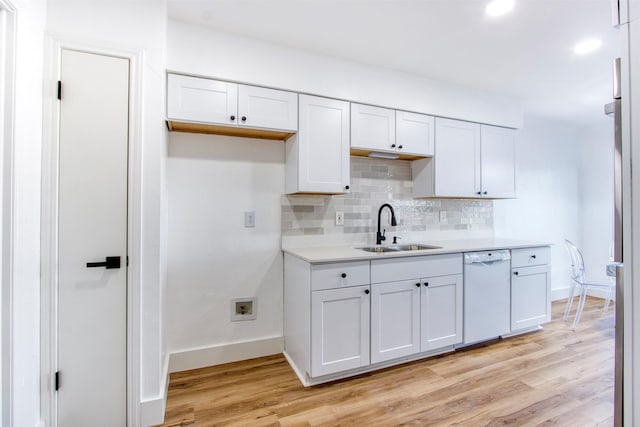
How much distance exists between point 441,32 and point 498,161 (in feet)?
5.25

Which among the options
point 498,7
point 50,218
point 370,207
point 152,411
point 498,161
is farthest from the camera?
point 498,161

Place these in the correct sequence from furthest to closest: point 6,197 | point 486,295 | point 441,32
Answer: point 486,295 → point 441,32 → point 6,197

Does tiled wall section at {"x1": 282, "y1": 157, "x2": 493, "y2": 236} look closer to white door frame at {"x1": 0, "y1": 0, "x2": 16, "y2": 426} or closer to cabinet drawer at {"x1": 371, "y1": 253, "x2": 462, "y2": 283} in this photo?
cabinet drawer at {"x1": 371, "y1": 253, "x2": 462, "y2": 283}

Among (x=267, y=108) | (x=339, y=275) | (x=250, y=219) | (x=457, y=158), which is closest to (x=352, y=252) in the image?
(x=339, y=275)

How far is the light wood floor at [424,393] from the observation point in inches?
68.2

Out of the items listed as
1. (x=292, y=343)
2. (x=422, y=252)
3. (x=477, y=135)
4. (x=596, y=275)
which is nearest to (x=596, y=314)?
(x=596, y=275)

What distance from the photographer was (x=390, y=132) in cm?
257

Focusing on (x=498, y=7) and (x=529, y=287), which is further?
(x=529, y=287)

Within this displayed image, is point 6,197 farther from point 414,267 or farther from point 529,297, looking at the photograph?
point 529,297

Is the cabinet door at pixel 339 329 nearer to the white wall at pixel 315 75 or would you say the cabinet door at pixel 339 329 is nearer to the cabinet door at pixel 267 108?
the cabinet door at pixel 267 108

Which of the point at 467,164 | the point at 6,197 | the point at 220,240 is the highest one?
the point at 467,164

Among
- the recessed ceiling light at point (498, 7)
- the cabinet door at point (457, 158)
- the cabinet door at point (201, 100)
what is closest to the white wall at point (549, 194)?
the cabinet door at point (457, 158)

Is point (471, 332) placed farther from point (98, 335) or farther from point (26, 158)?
point (26, 158)

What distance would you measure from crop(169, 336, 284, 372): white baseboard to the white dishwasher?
162 cm
